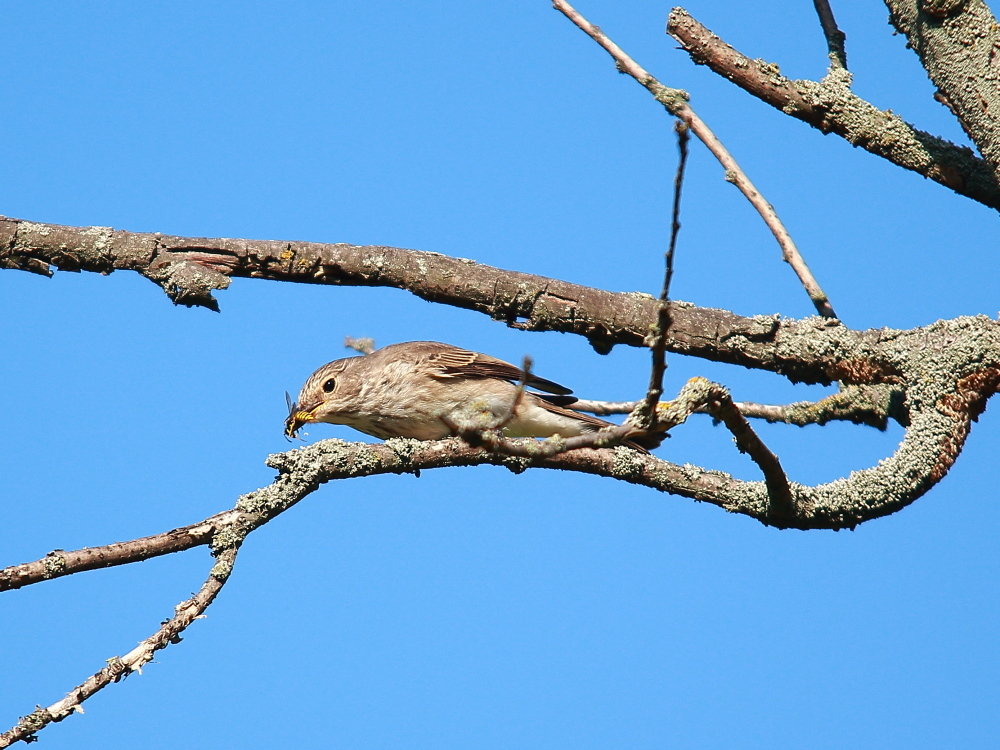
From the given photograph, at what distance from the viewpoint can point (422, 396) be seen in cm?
672

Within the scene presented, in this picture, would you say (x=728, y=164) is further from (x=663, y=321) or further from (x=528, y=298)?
(x=663, y=321)

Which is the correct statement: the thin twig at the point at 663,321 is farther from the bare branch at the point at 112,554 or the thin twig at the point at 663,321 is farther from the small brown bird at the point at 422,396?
the small brown bird at the point at 422,396

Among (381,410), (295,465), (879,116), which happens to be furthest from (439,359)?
(879,116)

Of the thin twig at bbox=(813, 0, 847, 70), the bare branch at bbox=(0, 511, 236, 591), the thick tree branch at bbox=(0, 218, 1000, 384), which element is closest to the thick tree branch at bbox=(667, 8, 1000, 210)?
the thin twig at bbox=(813, 0, 847, 70)

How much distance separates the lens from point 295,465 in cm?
412

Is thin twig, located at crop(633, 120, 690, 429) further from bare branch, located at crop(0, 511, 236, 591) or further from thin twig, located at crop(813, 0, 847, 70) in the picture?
thin twig, located at crop(813, 0, 847, 70)

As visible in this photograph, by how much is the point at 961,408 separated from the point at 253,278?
9.28ft

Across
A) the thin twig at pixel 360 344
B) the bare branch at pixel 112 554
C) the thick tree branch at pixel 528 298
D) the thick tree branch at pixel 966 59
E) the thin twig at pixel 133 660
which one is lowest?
the thin twig at pixel 133 660

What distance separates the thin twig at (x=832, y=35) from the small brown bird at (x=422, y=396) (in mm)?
2739

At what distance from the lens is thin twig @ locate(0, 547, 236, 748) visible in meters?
3.21

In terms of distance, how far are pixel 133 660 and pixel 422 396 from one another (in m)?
3.54

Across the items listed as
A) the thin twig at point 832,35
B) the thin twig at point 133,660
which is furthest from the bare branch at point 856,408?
the thin twig at point 133,660

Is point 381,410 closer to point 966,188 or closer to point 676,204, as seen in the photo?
point 966,188

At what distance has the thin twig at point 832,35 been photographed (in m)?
4.68
